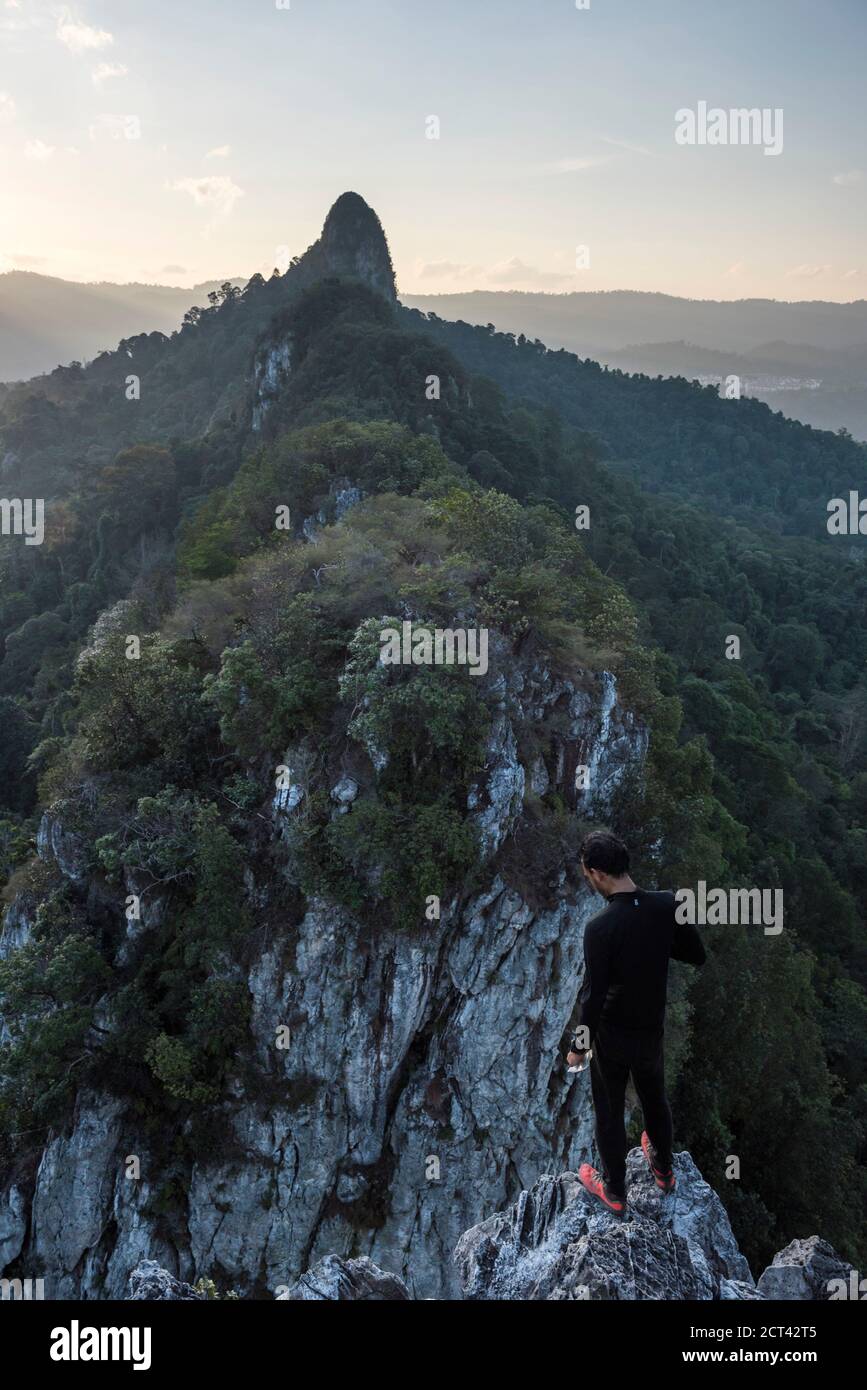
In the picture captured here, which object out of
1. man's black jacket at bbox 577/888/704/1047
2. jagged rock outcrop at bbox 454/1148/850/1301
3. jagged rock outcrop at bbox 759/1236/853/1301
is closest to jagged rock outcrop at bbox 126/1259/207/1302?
jagged rock outcrop at bbox 454/1148/850/1301

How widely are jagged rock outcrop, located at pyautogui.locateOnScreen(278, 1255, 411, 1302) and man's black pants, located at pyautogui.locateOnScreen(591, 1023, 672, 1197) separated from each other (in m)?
2.34

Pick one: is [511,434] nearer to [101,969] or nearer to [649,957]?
[101,969]

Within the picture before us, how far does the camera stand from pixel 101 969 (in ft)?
50.1

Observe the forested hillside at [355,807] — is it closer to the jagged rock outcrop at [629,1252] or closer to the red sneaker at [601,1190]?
the jagged rock outcrop at [629,1252]

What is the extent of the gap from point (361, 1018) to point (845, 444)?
157840mm

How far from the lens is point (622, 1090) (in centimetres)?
560

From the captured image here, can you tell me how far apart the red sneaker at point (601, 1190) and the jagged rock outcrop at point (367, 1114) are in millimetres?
8313

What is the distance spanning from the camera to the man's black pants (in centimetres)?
538

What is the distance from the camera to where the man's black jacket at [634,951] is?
5094 millimetres

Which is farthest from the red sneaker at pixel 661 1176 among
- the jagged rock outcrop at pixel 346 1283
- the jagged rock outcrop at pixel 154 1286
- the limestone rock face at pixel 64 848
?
the limestone rock face at pixel 64 848

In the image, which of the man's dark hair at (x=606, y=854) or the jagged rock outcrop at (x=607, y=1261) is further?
the jagged rock outcrop at (x=607, y=1261)

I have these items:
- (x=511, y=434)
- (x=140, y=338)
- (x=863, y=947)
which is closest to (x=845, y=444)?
(x=511, y=434)

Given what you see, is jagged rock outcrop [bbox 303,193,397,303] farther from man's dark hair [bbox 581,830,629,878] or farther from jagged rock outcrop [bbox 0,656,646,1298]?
man's dark hair [bbox 581,830,629,878]

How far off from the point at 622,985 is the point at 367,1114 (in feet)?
38.2
